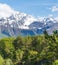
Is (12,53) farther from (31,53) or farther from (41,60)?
(41,60)

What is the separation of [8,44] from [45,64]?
161ft

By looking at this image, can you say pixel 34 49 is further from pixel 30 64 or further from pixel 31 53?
pixel 30 64

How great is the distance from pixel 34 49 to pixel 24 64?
1918cm

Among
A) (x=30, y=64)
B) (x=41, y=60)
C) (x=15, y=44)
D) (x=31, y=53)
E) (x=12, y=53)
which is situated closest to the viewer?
(x=41, y=60)

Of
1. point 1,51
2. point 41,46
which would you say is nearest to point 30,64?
point 41,46

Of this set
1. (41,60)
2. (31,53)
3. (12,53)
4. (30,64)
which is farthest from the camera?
(12,53)

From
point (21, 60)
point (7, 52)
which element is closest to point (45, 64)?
point (21, 60)

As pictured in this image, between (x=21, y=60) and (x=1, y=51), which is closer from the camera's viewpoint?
(x=21, y=60)

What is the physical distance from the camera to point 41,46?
124 m

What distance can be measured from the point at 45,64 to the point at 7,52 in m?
44.4

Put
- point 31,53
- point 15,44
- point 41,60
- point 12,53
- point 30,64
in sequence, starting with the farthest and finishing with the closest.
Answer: point 15,44, point 12,53, point 31,53, point 30,64, point 41,60

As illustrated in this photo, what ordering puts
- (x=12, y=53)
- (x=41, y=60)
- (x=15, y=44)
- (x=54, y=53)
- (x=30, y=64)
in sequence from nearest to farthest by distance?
1. (x=54, y=53)
2. (x=41, y=60)
3. (x=30, y=64)
4. (x=12, y=53)
5. (x=15, y=44)

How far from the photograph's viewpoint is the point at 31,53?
117 meters

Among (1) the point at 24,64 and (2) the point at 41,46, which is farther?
(2) the point at 41,46
